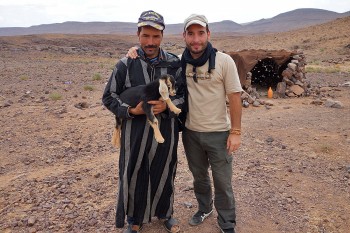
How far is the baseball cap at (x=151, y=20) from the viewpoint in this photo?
253 centimetres

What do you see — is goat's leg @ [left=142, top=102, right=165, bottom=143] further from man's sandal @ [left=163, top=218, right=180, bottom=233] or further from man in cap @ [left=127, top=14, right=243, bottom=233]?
man's sandal @ [left=163, top=218, right=180, bottom=233]

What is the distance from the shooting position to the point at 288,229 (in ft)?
10.6

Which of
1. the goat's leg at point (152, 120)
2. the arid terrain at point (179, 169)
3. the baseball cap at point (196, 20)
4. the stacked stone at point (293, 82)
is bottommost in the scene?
the arid terrain at point (179, 169)

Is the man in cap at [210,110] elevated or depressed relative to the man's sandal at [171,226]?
elevated

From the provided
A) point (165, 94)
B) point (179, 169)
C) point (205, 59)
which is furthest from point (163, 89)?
point (179, 169)

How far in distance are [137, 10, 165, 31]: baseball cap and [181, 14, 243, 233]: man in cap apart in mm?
206

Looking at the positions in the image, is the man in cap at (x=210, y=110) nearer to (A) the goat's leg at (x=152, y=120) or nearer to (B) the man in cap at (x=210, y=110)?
(B) the man in cap at (x=210, y=110)

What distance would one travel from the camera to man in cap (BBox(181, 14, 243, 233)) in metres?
2.59

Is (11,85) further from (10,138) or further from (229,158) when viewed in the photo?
(229,158)

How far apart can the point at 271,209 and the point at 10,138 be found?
4.67 m

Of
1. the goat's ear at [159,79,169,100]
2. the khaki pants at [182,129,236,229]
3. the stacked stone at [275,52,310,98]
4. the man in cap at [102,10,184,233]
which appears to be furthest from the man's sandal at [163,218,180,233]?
the stacked stone at [275,52,310,98]

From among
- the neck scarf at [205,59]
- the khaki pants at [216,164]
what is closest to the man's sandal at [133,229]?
the khaki pants at [216,164]

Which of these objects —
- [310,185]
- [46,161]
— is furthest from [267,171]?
[46,161]

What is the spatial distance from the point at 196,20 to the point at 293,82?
7675 millimetres
